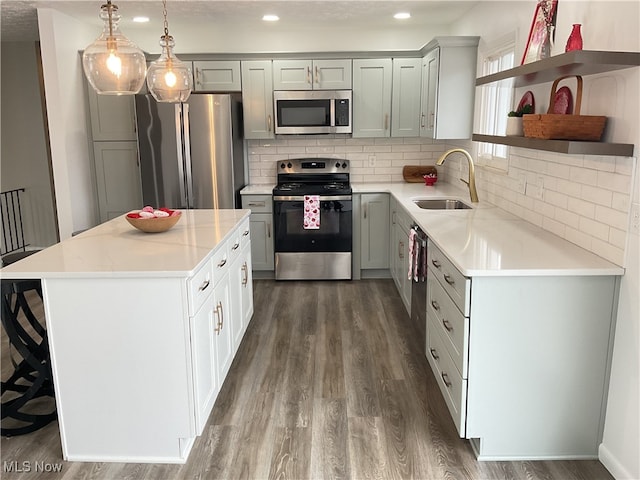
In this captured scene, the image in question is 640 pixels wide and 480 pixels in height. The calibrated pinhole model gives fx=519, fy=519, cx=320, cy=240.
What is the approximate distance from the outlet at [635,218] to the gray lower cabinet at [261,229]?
3.40m

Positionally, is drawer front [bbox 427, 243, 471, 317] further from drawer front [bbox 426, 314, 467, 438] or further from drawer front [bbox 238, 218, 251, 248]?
drawer front [bbox 238, 218, 251, 248]

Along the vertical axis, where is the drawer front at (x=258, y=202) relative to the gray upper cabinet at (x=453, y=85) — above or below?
below

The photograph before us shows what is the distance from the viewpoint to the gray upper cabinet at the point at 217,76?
4.98 m

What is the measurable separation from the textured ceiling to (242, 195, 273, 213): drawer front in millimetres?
1614

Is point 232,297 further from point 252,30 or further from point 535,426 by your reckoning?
point 252,30

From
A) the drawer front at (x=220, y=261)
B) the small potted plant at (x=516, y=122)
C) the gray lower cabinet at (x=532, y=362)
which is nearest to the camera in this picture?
the gray lower cabinet at (x=532, y=362)

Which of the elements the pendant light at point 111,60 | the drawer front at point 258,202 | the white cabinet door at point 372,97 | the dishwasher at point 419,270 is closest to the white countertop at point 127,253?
the pendant light at point 111,60

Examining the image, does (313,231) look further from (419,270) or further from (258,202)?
(419,270)

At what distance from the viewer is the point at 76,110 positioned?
4770 mm

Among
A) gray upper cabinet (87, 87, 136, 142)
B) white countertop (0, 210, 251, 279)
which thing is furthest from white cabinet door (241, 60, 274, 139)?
white countertop (0, 210, 251, 279)

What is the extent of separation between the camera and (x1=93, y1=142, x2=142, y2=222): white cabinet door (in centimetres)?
511

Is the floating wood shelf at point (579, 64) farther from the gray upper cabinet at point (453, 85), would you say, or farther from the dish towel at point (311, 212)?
the dish towel at point (311, 212)

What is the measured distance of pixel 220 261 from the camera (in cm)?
287

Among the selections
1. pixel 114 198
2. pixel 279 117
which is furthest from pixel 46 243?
pixel 279 117
